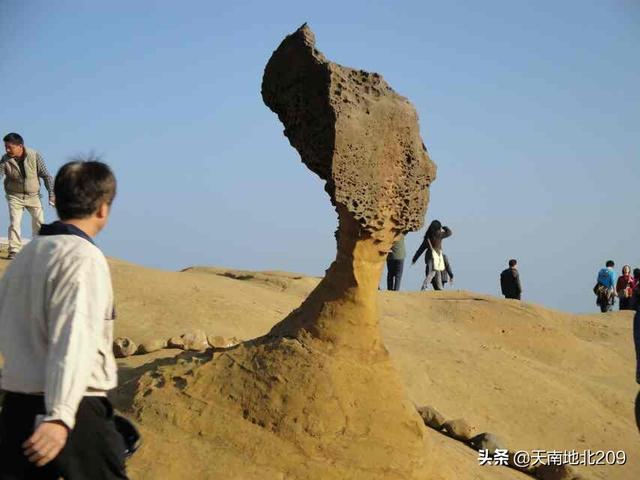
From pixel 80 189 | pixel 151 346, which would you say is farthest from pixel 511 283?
pixel 80 189

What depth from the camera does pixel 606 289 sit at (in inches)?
570

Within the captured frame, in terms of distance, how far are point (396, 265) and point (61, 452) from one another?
916cm

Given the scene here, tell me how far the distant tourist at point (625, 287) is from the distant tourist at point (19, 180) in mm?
10582

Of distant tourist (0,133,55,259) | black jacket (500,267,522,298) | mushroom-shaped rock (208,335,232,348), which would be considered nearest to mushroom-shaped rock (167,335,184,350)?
mushroom-shaped rock (208,335,232,348)

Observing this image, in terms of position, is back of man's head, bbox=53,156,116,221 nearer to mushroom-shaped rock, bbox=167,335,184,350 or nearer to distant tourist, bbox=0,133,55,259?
mushroom-shaped rock, bbox=167,335,184,350

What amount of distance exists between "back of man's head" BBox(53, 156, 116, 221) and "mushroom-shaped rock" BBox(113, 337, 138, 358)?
3417 millimetres

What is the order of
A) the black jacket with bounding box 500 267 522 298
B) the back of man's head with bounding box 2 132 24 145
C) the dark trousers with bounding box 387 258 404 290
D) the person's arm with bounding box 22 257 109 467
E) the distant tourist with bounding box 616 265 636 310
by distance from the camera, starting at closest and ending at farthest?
the person's arm with bounding box 22 257 109 467 → the back of man's head with bounding box 2 132 24 145 → the dark trousers with bounding box 387 258 404 290 → the black jacket with bounding box 500 267 522 298 → the distant tourist with bounding box 616 265 636 310

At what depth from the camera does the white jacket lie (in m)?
2.05

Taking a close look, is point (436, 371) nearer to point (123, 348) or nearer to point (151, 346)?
point (151, 346)

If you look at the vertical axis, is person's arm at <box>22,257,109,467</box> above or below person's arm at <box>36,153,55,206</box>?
below

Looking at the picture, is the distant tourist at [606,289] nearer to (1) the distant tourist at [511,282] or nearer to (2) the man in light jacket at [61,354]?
(1) the distant tourist at [511,282]

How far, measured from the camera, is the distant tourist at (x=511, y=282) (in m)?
12.9

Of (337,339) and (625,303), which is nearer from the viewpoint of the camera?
(337,339)

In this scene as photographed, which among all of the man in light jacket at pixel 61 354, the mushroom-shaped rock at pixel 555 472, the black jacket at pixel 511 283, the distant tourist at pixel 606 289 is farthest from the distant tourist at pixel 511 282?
the man in light jacket at pixel 61 354
